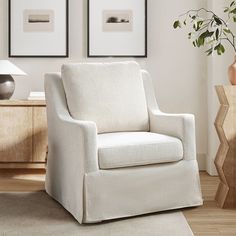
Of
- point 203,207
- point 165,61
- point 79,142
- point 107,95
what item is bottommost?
point 203,207

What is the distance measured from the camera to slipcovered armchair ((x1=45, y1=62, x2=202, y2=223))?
258 cm

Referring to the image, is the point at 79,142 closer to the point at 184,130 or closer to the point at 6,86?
the point at 184,130

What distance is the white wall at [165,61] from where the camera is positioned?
4.26m

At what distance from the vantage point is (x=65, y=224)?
2.58 m

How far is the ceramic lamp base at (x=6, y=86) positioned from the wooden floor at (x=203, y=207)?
2.26 feet

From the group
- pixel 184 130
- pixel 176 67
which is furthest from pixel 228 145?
pixel 176 67

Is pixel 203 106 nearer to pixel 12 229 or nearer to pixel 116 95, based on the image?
pixel 116 95

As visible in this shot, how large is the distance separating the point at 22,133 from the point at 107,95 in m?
1.12

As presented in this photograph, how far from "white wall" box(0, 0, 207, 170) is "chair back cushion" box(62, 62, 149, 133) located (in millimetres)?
1079

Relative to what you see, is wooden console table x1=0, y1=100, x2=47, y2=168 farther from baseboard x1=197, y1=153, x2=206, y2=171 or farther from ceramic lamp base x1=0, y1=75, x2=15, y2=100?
baseboard x1=197, y1=153, x2=206, y2=171

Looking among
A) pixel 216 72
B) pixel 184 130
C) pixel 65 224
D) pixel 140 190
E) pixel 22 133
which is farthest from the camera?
pixel 216 72

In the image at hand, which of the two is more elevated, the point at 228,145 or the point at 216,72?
the point at 216,72

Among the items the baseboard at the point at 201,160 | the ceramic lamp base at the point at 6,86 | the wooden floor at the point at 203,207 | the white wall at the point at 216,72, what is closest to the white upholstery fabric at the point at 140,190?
the wooden floor at the point at 203,207

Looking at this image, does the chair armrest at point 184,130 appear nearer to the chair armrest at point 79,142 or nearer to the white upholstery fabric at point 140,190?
the white upholstery fabric at point 140,190
